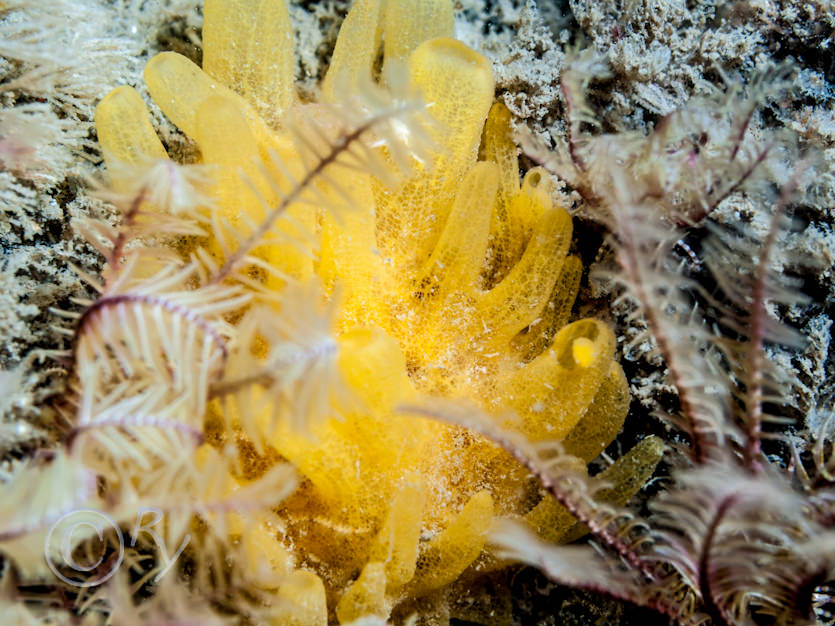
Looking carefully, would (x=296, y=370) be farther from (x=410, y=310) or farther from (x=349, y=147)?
(x=410, y=310)

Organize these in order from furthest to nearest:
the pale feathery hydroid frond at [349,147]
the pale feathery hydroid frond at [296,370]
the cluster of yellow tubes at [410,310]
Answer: the cluster of yellow tubes at [410,310] → the pale feathery hydroid frond at [349,147] → the pale feathery hydroid frond at [296,370]

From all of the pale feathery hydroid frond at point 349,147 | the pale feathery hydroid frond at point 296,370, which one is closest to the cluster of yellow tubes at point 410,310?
the pale feathery hydroid frond at point 349,147

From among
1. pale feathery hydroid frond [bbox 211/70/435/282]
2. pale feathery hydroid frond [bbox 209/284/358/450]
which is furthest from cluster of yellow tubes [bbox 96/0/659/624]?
pale feathery hydroid frond [bbox 209/284/358/450]

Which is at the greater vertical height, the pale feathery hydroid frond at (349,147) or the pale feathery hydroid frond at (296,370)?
the pale feathery hydroid frond at (349,147)

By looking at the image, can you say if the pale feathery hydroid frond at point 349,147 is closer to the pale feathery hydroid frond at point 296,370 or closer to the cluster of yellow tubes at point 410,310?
the cluster of yellow tubes at point 410,310

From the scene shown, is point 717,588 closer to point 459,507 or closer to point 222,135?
point 459,507

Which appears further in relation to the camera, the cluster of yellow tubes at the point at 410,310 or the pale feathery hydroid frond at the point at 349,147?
the cluster of yellow tubes at the point at 410,310

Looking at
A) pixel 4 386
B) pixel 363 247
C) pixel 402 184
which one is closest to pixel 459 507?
pixel 363 247

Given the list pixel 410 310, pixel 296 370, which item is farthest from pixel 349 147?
pixel 410 310

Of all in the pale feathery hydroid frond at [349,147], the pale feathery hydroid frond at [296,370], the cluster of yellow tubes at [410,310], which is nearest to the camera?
the pale feathery hydroid frond at [296,370]

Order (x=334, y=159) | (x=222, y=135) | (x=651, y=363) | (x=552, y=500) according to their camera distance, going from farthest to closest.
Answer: (x=651, y=363), (x=552, y=500), (x=222, y=135), (x=334, y=159)
